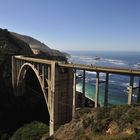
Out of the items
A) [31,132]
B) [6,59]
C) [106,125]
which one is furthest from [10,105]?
[106,125]

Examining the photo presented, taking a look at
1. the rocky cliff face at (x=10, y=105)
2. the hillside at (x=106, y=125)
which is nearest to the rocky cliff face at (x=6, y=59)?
the rocky cliff face at (x=10, y=105)

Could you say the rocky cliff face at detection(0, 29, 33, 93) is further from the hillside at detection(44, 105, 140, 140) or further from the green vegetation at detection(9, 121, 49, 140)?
the hillside at detection(44, 105, 140, 140)

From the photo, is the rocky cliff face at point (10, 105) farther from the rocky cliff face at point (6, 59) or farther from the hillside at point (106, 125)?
the hillside at point (106, 125)

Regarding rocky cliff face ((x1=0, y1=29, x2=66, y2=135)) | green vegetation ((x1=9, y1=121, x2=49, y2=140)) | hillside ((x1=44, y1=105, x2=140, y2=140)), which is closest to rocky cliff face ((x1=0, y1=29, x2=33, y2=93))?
rocky cliff face ((x1=0, y1=29, x2=66, y2=135))

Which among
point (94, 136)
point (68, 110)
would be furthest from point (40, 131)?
point (94, 136)

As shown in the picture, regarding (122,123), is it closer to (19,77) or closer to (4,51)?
(19,77)

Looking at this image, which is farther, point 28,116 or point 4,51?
point 4,51

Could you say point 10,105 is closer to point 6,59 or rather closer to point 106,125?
point 6,59

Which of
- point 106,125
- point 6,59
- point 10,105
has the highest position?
point 6,59
